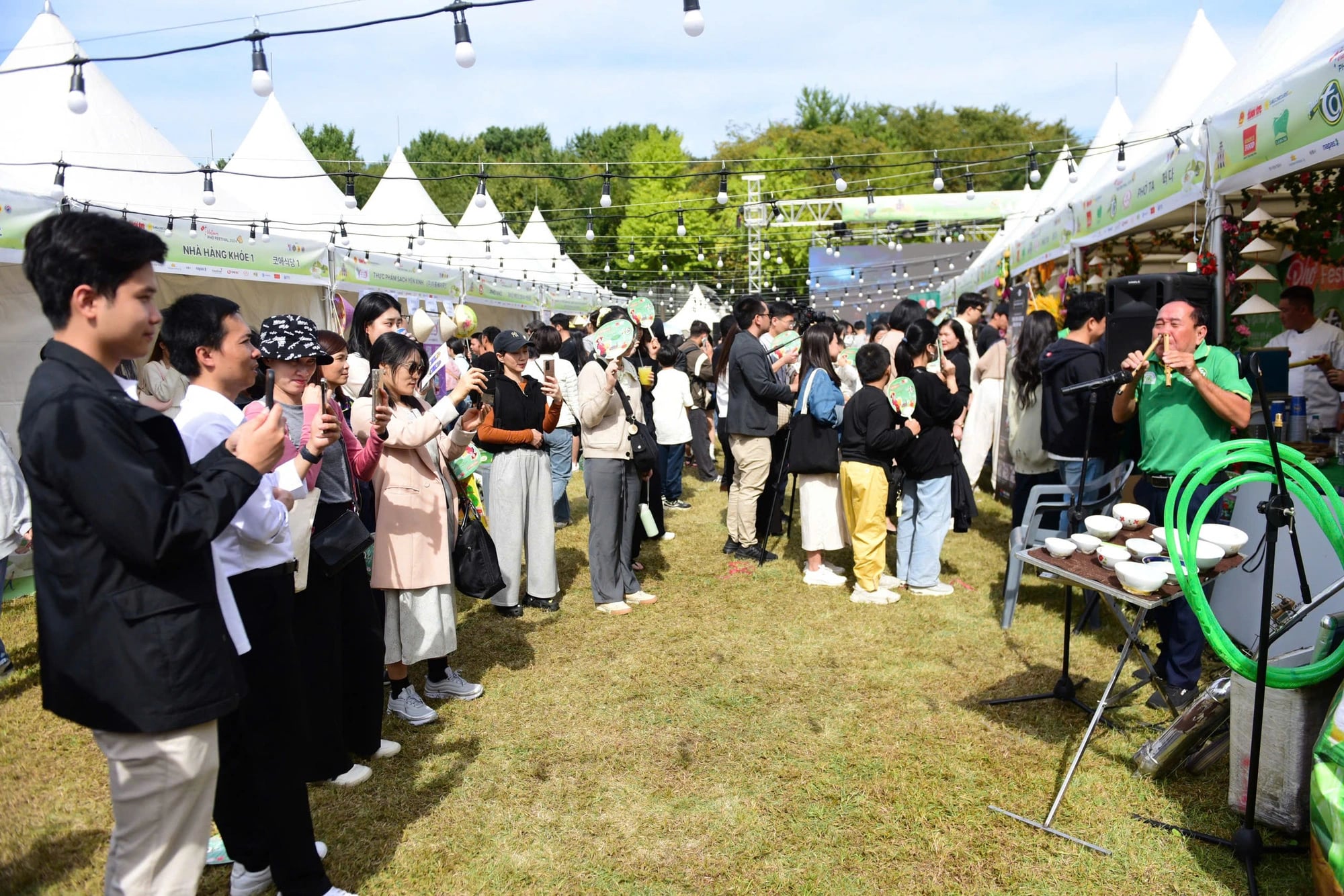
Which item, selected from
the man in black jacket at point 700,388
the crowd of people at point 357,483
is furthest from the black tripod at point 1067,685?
the man in black jacket at point 700,388

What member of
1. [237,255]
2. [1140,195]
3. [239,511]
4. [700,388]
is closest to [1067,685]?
[239,511]

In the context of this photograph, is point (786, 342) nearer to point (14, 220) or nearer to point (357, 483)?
point (357, 483)

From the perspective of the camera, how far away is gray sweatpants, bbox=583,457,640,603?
17.2 ft

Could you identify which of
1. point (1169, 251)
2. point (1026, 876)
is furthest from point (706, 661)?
point (1169, 251)

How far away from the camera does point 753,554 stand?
6.64 meters

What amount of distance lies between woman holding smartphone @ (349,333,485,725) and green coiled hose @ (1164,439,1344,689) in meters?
2.61

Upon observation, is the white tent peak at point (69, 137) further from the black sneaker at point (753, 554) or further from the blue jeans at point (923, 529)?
the blue jeans at point (923, 529)

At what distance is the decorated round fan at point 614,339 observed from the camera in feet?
16.6

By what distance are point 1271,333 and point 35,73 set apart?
37.5 feet

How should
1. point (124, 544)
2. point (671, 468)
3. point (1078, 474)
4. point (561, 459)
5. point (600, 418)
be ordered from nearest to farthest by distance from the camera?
point (124, 544), point (1078, 474), point (600, 418), point (561, 459), point (671, 468)

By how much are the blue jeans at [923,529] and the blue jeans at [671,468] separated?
3.11 metres

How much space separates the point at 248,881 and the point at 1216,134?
20.5ft

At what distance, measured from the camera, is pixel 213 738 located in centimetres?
188

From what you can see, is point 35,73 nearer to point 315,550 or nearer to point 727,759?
point 315,550
